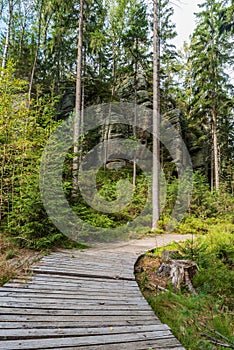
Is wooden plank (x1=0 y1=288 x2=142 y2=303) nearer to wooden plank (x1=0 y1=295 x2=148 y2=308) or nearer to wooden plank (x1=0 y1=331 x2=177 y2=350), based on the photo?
wooden plank (x1=0 y1=295 x2=148 y2=308)

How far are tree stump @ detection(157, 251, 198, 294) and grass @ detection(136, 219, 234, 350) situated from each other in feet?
0.38

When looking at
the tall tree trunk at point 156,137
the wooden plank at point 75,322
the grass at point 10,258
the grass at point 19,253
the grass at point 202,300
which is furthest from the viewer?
the tall tree trunk at point 156,137

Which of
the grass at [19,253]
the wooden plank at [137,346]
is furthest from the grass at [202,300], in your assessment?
the grass at [19,253]

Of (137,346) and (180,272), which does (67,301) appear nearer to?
(137,346)

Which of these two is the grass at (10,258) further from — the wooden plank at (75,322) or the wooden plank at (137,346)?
the wooden plank at (137,346)

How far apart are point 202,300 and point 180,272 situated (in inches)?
46.4

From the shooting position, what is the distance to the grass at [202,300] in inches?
101

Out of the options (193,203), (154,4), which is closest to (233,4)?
(154,4)

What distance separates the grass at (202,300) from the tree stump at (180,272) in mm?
115

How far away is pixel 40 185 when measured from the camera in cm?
600

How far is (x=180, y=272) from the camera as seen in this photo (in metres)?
4.31

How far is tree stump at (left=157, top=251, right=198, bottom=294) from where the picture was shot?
13.7 feet

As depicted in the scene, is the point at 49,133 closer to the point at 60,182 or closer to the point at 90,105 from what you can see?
the point at 60,182

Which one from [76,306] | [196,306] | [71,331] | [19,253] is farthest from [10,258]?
[196,306]
